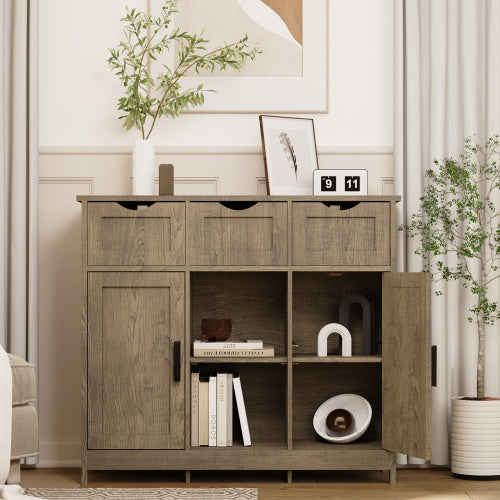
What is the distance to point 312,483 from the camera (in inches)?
110

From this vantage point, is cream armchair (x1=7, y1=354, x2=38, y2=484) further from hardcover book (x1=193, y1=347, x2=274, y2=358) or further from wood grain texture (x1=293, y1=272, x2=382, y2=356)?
wood grain texture (x1=293, y1=272, x2=382, y2=356)

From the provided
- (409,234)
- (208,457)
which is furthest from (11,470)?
(409,234)

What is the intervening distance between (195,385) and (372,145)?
4.41 ft

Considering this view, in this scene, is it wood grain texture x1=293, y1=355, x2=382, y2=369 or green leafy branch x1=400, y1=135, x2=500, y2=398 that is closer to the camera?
wood grain texture x1=293, y1=355, x2=382, y2=369

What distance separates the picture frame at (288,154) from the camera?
3021 mm

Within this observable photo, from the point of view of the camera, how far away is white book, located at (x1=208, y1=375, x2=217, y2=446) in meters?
2.76

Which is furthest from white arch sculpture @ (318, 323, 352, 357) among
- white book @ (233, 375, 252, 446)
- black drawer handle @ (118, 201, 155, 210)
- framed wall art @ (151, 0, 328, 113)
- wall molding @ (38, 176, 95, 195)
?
wall molding @ (38, 176, 95, 195)

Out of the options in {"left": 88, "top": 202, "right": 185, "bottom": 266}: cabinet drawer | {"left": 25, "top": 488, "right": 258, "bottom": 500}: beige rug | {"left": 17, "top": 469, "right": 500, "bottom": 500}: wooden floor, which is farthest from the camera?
{"left": 88, "top": 202, "right": 185, "bottom": 266}: cabinet drawer

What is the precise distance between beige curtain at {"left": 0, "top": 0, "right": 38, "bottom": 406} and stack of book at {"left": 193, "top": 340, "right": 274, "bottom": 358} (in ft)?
2.56

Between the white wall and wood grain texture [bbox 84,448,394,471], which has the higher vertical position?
the white wall

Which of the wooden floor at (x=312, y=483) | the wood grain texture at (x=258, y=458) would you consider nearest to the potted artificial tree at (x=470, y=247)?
the wooden floor at (x=312, y=483)

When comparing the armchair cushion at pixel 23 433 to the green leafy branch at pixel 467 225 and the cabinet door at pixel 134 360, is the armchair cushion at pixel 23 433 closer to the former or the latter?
the cabinet door at pixel 134 360

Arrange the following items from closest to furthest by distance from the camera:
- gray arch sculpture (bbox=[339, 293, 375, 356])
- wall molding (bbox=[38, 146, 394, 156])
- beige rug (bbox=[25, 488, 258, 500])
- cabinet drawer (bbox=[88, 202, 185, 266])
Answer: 1. beige rug (bbox=[25, 488, 258, 500])
2. cabinet drawer (bbox=[88, 202, 185, 266])
3. gray arch sculpture (bbox=[339, 293, 375, 356])
4. wall molding (bbox=[38, 146, 394, 156])

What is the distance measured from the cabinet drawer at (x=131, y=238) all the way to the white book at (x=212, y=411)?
0.51m
